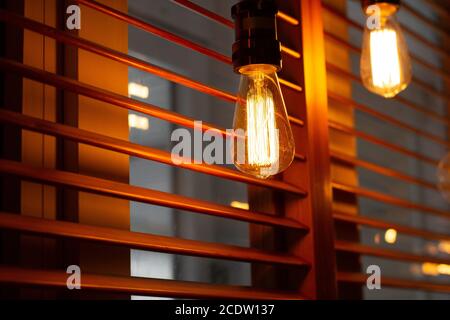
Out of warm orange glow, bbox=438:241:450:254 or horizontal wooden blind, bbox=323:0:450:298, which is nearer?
horizontal wooden blind, bbox=323:0:450:298

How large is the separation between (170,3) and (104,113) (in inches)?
17.2

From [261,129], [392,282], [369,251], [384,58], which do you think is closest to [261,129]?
[261,129]

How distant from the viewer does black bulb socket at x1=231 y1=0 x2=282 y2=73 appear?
1529 mm

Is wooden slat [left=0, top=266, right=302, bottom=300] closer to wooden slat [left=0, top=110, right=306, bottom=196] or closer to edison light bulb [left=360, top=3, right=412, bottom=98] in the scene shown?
wooden slat [left=0, top=110, right=306, bottom=196]

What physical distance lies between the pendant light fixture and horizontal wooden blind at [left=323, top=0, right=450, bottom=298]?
802 millimetres

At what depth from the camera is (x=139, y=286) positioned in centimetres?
164

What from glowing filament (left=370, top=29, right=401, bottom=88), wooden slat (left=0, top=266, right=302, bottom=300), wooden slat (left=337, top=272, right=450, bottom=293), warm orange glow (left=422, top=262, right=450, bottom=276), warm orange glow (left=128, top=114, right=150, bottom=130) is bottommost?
wooden slat (left=0, top=266, right=302, bottom=300)

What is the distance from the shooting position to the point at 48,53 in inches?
68.1

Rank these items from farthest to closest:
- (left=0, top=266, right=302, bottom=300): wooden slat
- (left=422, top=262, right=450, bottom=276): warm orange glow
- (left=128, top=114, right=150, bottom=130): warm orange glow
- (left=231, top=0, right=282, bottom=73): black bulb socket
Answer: (left=422, top=262, right=450, bottom=276): warm orange glow → (left=128, top=114, right=150, bottom=130): warm orange glow → (left=231, top=0, right=282, bottom=73): black bulb socket → (left=0, top=266, right=302, bottom=300): wooden slat

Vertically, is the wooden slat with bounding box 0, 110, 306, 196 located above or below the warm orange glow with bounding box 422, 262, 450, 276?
above

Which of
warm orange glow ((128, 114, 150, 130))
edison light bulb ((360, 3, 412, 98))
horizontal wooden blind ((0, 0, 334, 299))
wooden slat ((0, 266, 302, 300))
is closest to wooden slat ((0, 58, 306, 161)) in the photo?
horizontal wooden blind ((0, 0, 334, 299))

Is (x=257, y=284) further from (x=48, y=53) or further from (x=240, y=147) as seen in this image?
(x=48, y=53)

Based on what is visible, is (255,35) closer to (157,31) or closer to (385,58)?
(157,31)
